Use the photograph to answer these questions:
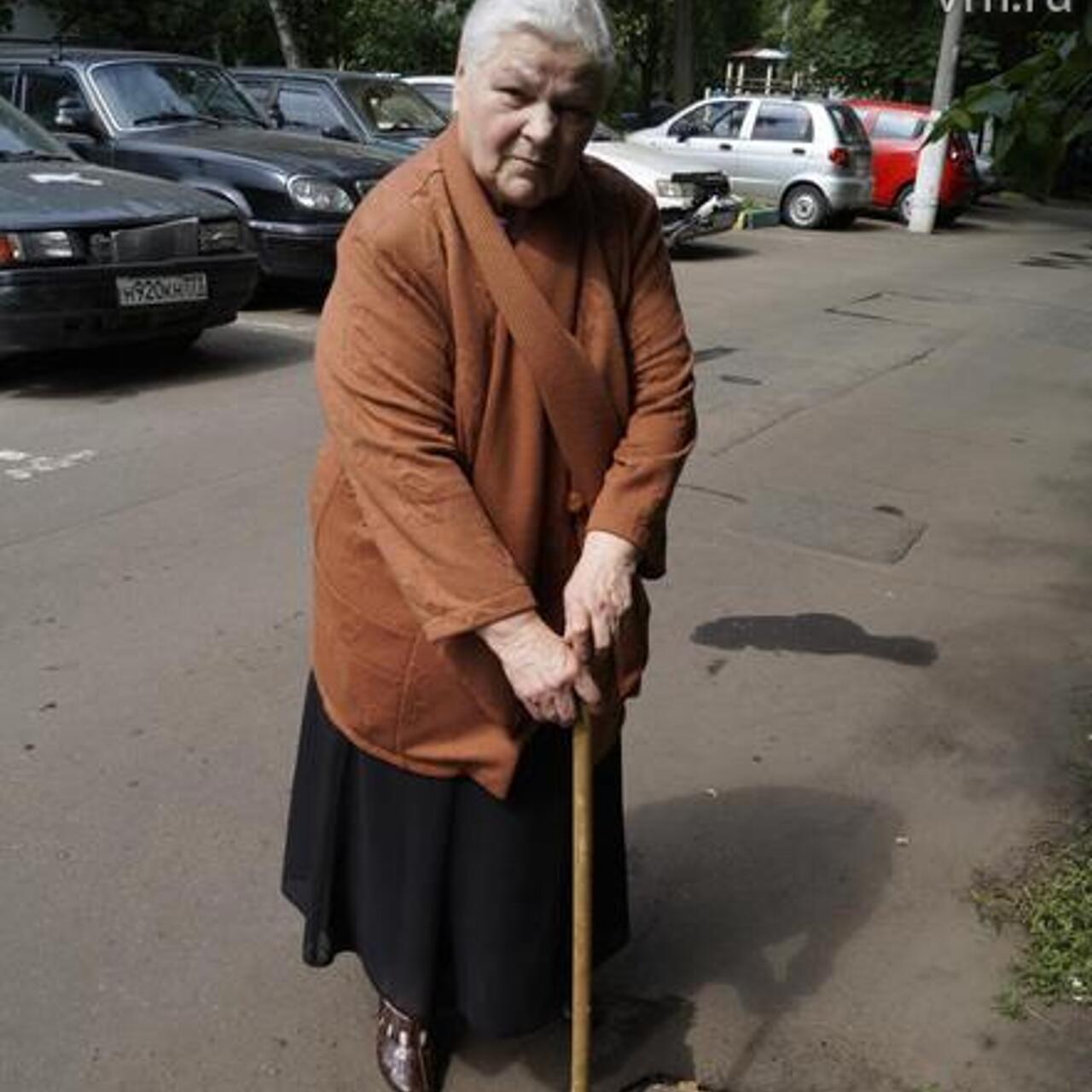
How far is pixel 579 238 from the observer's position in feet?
6.68

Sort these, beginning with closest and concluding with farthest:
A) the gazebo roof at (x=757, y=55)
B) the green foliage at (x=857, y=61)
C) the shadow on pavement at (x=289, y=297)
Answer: the shadow on pavement at (x=289, y=297)
the green foliage at (x=857, y=61)
the gazebo roof at (x=757, y=55)

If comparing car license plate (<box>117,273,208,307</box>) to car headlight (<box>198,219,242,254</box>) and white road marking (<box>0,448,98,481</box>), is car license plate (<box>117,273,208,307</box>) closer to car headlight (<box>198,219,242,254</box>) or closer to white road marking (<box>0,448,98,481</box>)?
car headlight (<box>198,219,242,254</box>)

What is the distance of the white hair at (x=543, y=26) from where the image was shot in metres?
1.83

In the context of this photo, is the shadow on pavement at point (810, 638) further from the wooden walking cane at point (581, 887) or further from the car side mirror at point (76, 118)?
the car side mirror at point (76, 118)

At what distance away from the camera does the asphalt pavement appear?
2699 millimetres

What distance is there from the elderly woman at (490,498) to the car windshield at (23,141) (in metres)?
6.88

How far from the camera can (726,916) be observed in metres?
3.12

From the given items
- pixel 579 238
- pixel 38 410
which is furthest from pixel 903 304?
pixel 579 238

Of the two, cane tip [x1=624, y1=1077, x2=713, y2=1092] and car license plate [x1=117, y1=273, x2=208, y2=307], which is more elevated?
car license plate [x1=117, y1=273, x2=208, y2=307]

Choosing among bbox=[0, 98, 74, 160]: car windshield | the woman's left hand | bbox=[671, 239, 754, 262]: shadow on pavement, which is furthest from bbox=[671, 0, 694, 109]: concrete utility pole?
the woman's left hand

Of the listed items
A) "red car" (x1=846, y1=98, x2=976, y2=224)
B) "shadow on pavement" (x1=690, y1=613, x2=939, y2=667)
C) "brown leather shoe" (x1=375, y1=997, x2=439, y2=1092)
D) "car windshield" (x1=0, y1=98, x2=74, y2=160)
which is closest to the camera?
"brown leather shoe" (x1=375, y1=997, x2=439, y2=1092)

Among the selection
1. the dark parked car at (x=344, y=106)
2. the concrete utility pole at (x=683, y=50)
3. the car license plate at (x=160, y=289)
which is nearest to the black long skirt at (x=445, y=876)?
the car license plate at (x=160, y=289)

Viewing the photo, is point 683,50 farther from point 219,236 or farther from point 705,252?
point 219,236

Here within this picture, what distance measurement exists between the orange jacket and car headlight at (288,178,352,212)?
7521 millimetres
